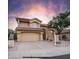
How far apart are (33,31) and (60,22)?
38 cm

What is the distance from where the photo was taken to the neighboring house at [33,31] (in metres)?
2.22

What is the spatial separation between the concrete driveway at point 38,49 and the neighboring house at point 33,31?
65mm

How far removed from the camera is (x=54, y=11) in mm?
2258

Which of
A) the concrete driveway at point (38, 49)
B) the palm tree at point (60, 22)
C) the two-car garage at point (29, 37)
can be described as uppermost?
the palm tree at point (60, 22)

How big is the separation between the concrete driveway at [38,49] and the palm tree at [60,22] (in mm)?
189

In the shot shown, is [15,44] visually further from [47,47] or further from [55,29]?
[55,29]

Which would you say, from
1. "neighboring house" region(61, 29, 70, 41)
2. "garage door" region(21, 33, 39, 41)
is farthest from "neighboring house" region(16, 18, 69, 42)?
"neighboring house" region(61, 29, 70, 41)

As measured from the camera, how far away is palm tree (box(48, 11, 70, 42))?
2.25 m

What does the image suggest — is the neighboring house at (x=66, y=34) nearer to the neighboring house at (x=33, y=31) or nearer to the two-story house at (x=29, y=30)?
the neighboring house at (x=33, y=31)

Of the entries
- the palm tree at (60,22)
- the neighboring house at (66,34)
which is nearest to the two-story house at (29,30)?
the palm tree at (60,22)

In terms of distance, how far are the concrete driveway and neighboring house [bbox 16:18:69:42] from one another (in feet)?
0.21

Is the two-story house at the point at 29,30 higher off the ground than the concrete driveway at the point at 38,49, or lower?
higher

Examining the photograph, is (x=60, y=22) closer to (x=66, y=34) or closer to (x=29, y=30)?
(x=66, y=34)
